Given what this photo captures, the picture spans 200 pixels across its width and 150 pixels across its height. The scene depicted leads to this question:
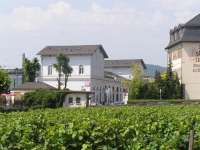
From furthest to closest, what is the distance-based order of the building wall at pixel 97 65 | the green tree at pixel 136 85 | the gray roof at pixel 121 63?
the gray roof at pixel 121 63 < the building wall at pixel 97 65 < the green tree at pixel 136 85

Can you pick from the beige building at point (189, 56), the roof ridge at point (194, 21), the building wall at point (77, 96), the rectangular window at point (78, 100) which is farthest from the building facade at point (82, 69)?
the rectangular window at point (78, 100)

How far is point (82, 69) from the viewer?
12638 cm

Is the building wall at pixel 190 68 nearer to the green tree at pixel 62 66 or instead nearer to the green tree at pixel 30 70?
the green tree at pixel 62 66

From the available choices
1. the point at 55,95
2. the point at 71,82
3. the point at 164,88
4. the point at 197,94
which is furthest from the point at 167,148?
the point at 71,82

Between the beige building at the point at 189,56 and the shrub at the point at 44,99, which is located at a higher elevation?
the beige building at the point at 189,56

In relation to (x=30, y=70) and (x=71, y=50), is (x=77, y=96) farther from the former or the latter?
(x=71, y=50)

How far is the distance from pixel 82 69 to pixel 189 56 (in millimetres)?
30035

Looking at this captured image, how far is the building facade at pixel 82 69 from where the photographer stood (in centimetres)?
12544

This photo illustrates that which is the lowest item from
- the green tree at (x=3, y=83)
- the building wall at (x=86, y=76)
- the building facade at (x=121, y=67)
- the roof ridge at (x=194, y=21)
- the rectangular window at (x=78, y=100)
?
the rectangular window at (x=78, y=100)

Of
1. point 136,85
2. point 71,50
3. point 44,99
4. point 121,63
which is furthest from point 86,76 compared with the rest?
point 44,99

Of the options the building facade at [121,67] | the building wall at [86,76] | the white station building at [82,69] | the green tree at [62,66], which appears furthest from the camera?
the building facade at [121,67]

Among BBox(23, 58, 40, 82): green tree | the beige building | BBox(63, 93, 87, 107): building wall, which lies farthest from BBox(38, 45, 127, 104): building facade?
BBox(63, 93, 87, 107): building wall

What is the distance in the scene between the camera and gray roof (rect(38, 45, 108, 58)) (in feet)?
415

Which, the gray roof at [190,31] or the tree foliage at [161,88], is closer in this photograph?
the tree foliage at [161,88]
